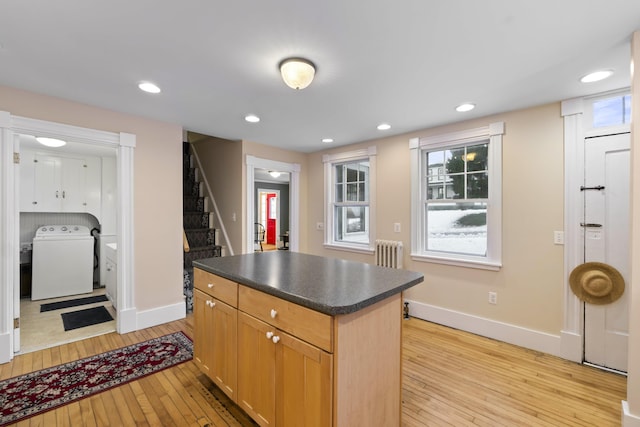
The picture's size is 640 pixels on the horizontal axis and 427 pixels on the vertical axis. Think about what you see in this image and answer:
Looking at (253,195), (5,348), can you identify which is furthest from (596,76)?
(5,348)

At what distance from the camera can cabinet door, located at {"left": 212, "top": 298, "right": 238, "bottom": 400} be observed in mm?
1787

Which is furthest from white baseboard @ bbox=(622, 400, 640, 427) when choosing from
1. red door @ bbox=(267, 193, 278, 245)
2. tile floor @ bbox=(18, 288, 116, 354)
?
red door @ bbox=(267, 193, 278, 245)

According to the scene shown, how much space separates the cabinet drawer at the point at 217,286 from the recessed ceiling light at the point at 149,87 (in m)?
1.58

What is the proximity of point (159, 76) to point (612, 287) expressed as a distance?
161 inches

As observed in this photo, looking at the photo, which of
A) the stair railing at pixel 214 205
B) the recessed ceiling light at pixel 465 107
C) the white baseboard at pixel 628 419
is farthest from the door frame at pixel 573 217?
the stair railing at pixel 214 205

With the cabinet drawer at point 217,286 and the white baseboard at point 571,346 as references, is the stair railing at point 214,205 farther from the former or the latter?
the white baseboard at point 571,346

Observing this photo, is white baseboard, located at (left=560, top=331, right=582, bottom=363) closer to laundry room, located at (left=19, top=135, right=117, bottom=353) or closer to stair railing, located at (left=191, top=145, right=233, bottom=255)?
stair railing, located at (left=191, top=145, right=233, bottom=255)

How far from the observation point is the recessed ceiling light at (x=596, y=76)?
6.79 ft

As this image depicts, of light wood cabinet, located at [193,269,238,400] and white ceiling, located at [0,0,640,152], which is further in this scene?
light wood cabinet, located at [193,269,238,400]

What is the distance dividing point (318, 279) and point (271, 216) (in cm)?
940

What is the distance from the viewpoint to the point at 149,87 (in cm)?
236

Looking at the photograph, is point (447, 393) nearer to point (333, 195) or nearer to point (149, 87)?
point (333, 195)

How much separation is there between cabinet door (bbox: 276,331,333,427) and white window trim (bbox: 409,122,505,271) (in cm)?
253

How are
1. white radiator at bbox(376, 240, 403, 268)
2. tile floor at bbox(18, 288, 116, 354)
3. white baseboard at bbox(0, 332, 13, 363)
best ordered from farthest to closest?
1. white radiator at bbox(376, 240, 403, 268)
2. tile floor at bbox(18, 288, 116, 354)
3. white baseboard at bbox(0, 332, 13, 363)
